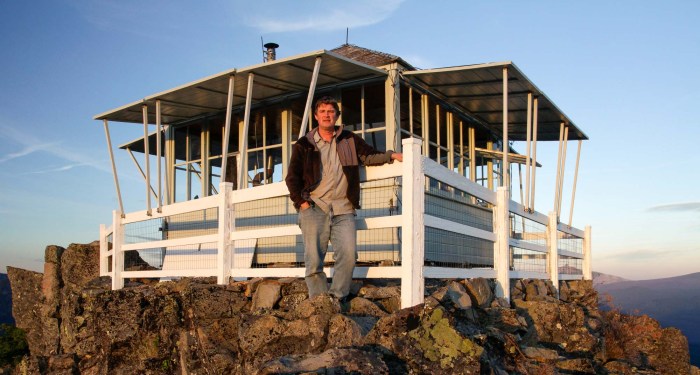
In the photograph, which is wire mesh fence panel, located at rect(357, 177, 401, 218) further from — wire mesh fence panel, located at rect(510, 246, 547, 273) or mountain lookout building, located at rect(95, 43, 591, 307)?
wire mesh fence panel, located at rect(510, 246, 547, 273)

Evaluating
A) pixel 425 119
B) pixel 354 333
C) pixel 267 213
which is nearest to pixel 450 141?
pixel 425 119

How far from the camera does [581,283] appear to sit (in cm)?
1376

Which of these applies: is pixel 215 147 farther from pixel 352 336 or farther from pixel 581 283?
pixel 352 336

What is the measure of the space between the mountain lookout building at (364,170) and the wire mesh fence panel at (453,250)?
0.03 m

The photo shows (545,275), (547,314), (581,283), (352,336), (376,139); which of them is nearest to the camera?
Result: (352,336)

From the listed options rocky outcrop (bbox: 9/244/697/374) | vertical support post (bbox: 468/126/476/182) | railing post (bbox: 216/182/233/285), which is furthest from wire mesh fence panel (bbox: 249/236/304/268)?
vertical support post (bbox: 468/126/476/182)

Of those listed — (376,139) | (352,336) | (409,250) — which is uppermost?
(376,139)

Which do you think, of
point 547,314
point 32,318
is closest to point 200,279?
point 547,314

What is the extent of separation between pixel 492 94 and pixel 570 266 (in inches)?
156

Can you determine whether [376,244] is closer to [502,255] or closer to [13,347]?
[502,255]

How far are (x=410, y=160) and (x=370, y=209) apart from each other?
14.3 ft

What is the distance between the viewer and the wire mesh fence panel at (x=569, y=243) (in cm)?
1299

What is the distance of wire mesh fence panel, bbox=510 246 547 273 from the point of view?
36.9ft

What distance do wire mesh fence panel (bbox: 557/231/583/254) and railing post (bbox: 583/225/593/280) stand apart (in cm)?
13
